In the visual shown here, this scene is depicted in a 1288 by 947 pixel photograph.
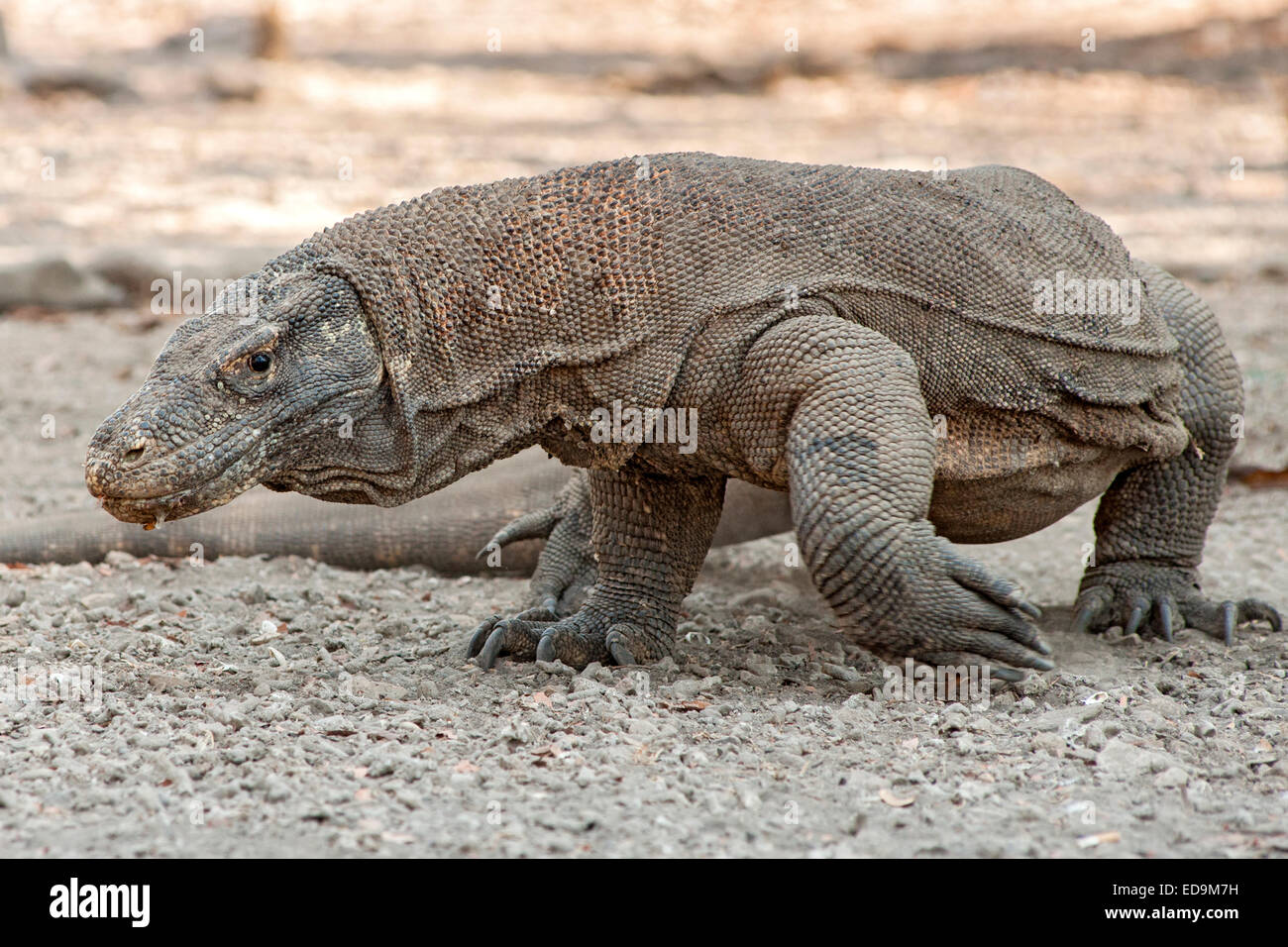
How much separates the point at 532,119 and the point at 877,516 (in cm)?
1537

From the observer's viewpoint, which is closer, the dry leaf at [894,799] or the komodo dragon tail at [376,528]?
the dry leaf at [894,799]

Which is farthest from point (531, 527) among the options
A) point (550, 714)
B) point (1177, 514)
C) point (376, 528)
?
point (1177, 514)

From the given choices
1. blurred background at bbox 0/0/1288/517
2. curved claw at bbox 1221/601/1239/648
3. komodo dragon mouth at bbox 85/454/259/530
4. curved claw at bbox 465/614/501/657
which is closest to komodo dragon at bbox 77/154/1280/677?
komodo dragon mouth at bbox 85/454/259/530

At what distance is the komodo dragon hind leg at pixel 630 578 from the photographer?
451cm

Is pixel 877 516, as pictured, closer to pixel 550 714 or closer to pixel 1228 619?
pixel 550 714

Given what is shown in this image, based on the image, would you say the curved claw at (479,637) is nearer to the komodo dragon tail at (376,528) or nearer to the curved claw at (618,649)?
the curved claw at (618,649)

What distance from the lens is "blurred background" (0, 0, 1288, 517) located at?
10328 millimetres

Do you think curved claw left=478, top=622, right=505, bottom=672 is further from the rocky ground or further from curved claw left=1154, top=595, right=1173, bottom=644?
curved claw left=1154, top=595, right=1173, bottom=644

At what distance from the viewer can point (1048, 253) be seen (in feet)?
14.0

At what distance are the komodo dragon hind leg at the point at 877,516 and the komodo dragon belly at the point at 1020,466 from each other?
0.47 m

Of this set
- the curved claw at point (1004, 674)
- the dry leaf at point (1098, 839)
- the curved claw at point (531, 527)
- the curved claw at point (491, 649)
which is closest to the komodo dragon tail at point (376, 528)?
the curved claw at point (531, 527)

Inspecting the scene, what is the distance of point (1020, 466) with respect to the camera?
13.9ft

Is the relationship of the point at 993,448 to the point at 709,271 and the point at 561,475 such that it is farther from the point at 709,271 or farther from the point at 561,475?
the point at 561,475

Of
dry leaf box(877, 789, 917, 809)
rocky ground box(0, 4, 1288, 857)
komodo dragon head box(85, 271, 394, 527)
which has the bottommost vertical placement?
dry leaf box(877, 789, 917, 809)
